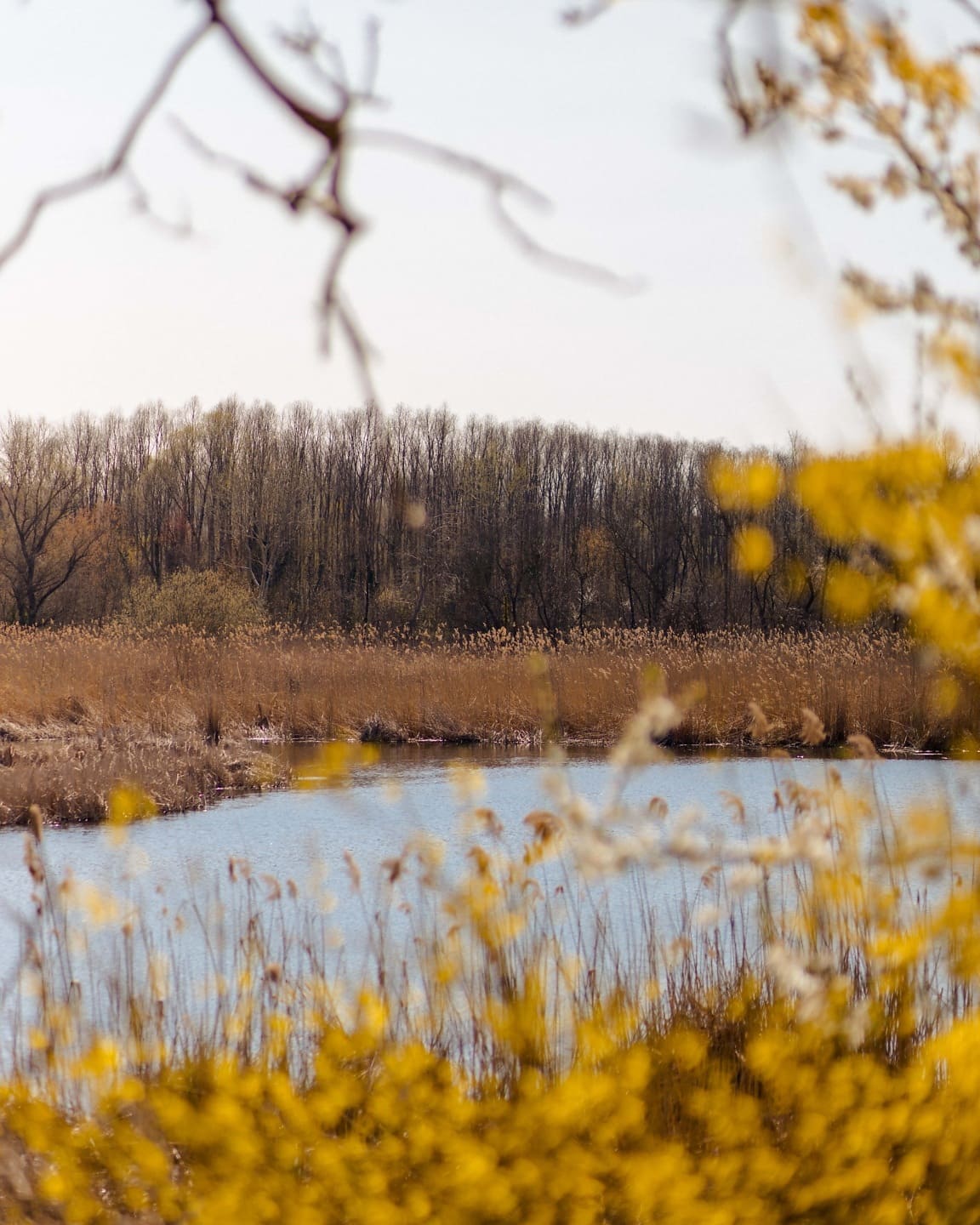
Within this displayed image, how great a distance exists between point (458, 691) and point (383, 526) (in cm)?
1490

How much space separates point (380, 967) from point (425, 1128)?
49cm

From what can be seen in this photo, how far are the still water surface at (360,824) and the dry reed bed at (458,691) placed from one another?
888 mm

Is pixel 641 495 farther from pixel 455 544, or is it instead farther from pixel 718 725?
pixel 718 725

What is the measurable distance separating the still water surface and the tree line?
13917mm

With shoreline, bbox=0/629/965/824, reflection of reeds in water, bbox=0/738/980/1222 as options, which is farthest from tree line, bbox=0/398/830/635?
reflection of reeds in water, bbox=0/738/980/1222

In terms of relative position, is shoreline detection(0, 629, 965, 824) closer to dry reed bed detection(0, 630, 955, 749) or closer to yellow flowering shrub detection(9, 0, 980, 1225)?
dry reed bed detection(0, 630, 955, 749)

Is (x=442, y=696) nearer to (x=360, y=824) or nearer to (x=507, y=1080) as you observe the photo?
(x=360, y=824)

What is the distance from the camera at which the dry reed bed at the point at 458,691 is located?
40.2 feet

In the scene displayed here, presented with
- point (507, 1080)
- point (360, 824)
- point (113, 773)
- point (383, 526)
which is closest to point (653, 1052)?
point (507, 1080)

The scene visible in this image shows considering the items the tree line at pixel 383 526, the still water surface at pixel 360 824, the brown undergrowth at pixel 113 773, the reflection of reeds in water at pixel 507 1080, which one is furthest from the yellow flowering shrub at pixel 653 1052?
the tree line at pixel 383 526

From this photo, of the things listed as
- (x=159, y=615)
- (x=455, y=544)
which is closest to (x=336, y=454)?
(x=455, y=544)

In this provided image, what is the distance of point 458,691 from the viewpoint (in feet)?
44.6

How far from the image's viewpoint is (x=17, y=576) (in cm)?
2547

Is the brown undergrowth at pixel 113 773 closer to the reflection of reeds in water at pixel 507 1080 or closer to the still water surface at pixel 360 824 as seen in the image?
the still water surface at pixel 360 824
